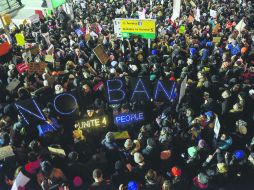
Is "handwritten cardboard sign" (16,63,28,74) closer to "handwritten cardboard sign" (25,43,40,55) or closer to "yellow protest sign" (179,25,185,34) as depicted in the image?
"handwritten cardboard sign" (25,43,40,55)

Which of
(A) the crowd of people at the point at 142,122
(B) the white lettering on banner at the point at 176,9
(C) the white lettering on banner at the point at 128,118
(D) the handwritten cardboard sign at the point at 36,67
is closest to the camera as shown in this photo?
(A) the crowd of people at the point at 142,122

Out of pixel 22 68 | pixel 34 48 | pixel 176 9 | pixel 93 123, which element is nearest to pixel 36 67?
pixel 22 68

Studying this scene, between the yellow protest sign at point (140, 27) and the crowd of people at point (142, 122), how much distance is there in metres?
0.51

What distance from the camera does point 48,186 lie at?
604 cm

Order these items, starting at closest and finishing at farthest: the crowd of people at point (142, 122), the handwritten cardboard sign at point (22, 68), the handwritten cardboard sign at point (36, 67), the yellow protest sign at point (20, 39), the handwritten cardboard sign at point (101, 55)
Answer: the crowd of people at point (142, 122), the handwritten cardboard sign at point (36, 67), the handwritten cardboard sign at point (101, 55), the handwritten cardboard sign at point (22, 68), the yellow protest sign at point (20, 39)

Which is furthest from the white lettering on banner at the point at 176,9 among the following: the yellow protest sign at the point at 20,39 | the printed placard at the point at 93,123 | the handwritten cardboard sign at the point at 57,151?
the handwritten cardboard sign at the point at 57,151

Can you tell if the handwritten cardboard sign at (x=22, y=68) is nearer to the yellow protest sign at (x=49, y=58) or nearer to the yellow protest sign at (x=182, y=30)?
the yellow protest sign at (x=49, y=58)

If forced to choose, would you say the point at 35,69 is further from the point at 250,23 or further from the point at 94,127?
the point at 250,23

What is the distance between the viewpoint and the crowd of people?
6.28 meters

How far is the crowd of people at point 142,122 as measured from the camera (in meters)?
6.28

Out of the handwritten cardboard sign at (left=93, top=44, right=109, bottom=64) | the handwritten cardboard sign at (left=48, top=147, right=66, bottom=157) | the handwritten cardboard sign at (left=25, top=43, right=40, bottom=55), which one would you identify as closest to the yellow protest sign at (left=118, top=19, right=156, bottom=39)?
the handwritten cardboard sign at (left=93, top=44, right=109, bottom=64)

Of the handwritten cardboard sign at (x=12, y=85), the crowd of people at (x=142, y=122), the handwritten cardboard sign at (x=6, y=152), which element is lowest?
the crowd of people at (x=142, y=122)

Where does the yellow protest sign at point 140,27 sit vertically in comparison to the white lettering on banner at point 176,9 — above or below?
above

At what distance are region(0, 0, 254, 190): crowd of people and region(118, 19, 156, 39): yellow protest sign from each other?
514 millimetres
